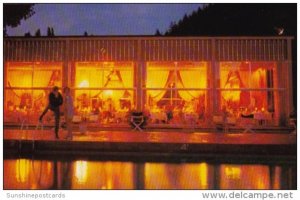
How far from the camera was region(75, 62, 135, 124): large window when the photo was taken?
16.4 metres

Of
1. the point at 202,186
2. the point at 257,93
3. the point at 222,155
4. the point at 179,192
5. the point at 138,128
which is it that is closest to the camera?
the point at 179,192

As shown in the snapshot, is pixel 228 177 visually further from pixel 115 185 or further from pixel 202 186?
pixel 115 185

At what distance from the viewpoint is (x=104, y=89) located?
16.6 meters

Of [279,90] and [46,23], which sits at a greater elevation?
[46,23]

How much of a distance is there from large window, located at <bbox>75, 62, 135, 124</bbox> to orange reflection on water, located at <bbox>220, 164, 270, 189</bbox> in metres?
7.52

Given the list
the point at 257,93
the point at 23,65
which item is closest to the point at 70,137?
the point at 23,65

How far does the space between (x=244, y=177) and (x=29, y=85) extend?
34.4 feet

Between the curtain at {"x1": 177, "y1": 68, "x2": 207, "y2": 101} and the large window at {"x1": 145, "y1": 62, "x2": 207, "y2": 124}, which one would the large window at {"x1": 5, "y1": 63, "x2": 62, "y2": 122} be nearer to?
the large window at {"x1": 145, "y1": 62, "x2": 207, "y2": 124}

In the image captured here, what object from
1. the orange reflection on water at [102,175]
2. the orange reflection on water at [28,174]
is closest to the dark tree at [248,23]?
the orange reflection on water at [102,175]

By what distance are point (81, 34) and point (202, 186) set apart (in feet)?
33.0

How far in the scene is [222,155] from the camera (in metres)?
10.7

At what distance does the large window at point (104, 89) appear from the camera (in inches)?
647

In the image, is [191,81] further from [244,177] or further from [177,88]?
[244,177]

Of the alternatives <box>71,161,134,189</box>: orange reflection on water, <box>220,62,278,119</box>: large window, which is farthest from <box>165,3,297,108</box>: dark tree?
<box>71,161,134,189</box>: orange reflection on water
